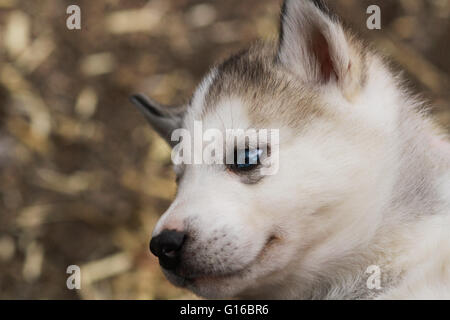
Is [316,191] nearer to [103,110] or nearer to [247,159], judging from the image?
[247,159]

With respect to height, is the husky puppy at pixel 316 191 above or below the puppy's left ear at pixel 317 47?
below

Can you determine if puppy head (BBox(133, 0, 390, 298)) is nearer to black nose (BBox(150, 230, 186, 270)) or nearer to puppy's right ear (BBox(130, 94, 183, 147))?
black nose (BBox(150, 230, 186, 270))

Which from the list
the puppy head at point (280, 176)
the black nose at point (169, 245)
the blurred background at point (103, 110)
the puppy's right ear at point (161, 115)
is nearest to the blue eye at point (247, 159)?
the puppy head at point (280, 176)

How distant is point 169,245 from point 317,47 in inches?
33.1

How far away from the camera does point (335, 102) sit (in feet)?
6.10

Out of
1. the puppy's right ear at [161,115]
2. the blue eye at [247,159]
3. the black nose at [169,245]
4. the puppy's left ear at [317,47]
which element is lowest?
the black nose at [169,245]

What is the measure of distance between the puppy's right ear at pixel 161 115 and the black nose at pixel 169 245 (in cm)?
63

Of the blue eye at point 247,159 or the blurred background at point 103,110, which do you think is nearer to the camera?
the blue eye at point 247,159

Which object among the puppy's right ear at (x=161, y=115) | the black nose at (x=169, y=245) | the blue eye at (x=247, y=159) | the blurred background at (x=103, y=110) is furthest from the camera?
the blurred background at (x=103, y=110)

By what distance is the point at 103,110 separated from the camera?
3818 mm

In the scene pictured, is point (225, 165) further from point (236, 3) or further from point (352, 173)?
point (236, 3)

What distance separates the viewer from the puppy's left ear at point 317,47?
182 centimetres

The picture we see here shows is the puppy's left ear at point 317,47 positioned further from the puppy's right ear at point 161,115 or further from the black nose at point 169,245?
the black nose at point 169,245

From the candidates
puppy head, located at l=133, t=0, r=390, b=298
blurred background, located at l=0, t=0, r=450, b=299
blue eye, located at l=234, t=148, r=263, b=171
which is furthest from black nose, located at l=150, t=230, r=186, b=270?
blurred background, located at l=0, t=0, r=450, b=299
